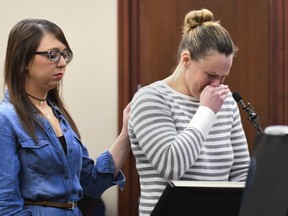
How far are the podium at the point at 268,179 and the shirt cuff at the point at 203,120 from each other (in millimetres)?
715

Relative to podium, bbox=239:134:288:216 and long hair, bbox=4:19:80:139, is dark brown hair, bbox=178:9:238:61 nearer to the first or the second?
long hair, bbox=4:19:80:139

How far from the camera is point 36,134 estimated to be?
58.1 inches

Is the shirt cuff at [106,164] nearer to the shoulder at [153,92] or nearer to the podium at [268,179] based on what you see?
the shoulder at [153,92]

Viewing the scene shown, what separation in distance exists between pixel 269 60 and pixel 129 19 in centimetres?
85

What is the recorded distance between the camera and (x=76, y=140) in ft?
5.35

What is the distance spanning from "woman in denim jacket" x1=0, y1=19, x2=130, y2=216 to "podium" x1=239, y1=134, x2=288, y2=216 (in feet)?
2.67

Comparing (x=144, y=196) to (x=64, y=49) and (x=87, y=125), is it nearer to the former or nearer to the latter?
(x=64, y=49)

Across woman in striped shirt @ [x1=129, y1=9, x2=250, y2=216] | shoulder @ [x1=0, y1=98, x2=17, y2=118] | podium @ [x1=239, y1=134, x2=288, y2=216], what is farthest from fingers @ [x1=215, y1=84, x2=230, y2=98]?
podium @ [x1=239, y1=134, x2=288, y2=216]

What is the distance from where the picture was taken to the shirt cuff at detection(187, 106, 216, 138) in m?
1.45

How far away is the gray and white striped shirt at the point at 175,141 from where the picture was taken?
142 cm

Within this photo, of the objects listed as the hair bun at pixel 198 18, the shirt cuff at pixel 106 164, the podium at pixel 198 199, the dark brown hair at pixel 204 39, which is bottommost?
the shirt cuff at pixel 106 164

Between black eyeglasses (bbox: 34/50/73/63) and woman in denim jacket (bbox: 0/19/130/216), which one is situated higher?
black eyeglasses (bbox: 34/50/73/63)

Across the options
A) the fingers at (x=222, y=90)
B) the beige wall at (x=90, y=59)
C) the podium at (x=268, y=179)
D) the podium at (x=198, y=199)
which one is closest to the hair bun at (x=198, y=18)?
the fingers at (x=222, y=90)

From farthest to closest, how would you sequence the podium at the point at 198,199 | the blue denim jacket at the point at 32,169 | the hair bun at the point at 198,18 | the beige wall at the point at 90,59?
the beige wall at the point at 90,59 < the hair bun at the point at 198,18 < the blue denim jacket at the point at 32,169 < the podium at the point at 198,199
